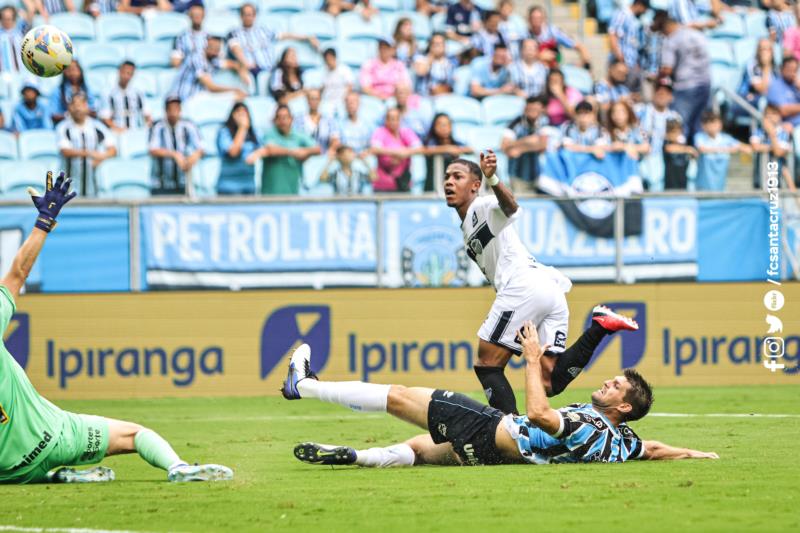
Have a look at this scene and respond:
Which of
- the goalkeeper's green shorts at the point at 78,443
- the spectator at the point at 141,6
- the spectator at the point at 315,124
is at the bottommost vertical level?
the goalkeeper's green shorts at the point at 78,443

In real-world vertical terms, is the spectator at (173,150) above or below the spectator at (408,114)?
below

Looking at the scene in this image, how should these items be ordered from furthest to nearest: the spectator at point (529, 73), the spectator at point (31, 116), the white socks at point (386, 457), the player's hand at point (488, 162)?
the spectator at point (529, 73), the spectator at point (31, 116), the player's hand at point (488, 162), the white socks at point (386, 457)

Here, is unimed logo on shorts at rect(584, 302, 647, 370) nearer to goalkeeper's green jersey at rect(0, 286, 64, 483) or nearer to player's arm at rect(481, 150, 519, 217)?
player's arm at rect(481, 150, 519, 217)

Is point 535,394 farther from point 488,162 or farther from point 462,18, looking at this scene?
point 462,18

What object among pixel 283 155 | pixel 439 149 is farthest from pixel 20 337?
pixel 439 149

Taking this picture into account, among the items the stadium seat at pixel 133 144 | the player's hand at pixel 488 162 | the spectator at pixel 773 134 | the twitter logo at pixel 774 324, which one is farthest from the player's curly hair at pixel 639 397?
the stadium seat at pixel 133 144

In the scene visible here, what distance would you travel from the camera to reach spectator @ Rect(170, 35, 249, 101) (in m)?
20.1

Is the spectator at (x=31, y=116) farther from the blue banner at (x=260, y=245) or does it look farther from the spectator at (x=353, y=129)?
the spectator at (x=353, y=129)

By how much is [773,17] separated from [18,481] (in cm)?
1781

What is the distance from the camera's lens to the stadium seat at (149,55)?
21.0 meters

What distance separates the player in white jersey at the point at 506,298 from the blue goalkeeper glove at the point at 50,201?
350cm

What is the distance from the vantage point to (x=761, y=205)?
17.4 meters

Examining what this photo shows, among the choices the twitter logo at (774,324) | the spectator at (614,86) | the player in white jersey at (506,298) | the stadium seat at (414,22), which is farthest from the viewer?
the stadium seat at (414,22)

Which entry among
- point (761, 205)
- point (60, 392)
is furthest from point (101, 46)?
point (761, 205)
